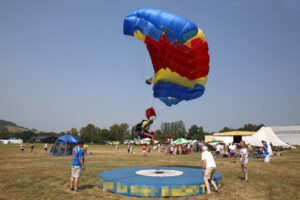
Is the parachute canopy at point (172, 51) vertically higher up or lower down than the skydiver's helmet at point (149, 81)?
higher up

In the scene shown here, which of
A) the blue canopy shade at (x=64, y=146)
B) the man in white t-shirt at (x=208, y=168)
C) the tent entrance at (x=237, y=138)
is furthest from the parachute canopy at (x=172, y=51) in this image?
the tent entrance at (x=237, y=138)

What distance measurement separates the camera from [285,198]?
22.0 ft

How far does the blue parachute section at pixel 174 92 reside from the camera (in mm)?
10047

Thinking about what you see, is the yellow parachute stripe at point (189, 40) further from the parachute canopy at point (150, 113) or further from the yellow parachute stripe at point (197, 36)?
the parachute canopy at point (150, 113)

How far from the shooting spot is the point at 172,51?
30.0 feet

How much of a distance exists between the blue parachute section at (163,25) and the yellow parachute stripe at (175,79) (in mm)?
1524

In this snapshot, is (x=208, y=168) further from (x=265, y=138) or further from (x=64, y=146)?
(x=265, y=138)

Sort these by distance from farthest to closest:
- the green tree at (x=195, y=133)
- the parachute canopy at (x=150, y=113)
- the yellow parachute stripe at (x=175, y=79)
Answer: the green tree at (x=195, y=133)
the yellow parachute stripe at (x=175, y=79)
the parachute canopy at (x=150, y=113)

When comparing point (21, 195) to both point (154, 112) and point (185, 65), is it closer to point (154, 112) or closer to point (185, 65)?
point (154, 112)

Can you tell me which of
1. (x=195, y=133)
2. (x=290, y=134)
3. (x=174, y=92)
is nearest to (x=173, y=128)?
(x=195, y=133)

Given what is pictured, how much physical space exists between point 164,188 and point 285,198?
3.85 metres

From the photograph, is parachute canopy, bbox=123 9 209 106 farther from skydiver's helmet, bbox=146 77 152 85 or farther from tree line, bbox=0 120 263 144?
tree line, bbox=0 120 263 144

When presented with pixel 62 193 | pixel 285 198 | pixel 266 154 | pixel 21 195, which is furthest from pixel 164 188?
pixel 266 154

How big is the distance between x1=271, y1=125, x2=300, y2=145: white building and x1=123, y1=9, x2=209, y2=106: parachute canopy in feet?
179
